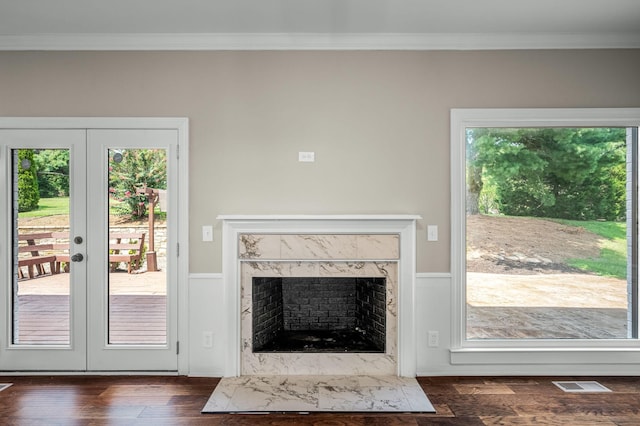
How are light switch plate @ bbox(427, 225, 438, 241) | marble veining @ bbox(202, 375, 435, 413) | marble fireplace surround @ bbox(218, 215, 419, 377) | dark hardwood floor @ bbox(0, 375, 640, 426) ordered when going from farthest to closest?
light switch plate @ bbox(427, 225, 438, 241) < marble fireplace surround @ bbox(218, 215, 419, 377) < marble veining @ bbox(202, 375, 435, 413) < dark hardwood floor @ bbox(0, 375, 640, 426)

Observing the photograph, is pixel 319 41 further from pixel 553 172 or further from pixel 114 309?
pixel 114 309

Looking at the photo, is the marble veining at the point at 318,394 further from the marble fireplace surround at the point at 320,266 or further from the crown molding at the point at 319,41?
the crown molding at the point at 319,41

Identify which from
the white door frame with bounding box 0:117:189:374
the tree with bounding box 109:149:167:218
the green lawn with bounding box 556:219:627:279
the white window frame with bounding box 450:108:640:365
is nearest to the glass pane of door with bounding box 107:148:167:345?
the tree with bounding box 109:149:167:218

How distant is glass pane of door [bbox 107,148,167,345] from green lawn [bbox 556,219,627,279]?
316 centimetres

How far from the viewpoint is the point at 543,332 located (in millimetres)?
3471

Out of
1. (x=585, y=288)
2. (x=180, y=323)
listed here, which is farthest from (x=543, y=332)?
(x=180, y=323)

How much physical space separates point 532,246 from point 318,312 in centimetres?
179

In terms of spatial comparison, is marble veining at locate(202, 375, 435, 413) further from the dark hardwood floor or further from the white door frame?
the white door frame

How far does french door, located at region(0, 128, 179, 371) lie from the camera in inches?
133

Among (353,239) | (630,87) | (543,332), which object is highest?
(630,87)

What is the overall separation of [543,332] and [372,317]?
1355 mm

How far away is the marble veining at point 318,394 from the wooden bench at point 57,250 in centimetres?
120

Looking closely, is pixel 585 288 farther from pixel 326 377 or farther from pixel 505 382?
pixel 326 377

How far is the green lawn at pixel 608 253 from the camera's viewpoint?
3484mm
